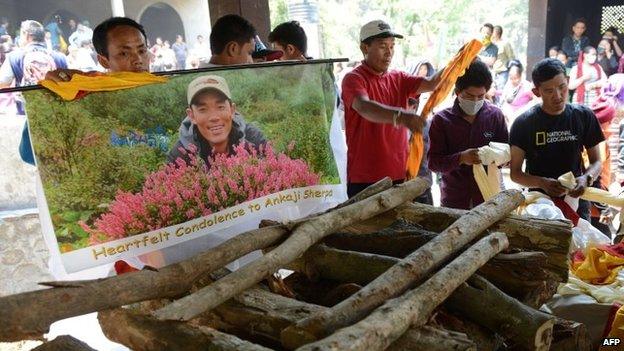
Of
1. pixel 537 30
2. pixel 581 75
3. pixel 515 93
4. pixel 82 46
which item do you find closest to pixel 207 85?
pixel 82 46

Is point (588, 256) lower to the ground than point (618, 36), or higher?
lower

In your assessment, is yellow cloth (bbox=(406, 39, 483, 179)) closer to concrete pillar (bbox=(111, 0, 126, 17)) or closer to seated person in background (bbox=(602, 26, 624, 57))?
concrete pillar (bbox=(111, 0, 126, 17))

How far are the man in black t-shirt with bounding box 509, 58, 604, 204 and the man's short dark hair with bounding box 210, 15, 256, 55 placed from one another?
2020 millimetres

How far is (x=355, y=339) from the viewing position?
4.60ft

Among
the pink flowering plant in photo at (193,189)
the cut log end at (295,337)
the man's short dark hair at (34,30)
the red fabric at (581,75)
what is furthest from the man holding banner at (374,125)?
the red fabric at (581,75)

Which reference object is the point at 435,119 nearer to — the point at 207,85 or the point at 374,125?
the point at 374,125

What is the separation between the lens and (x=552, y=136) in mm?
3789

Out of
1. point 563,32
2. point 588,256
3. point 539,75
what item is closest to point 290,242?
point 588,256

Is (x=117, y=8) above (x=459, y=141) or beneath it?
above

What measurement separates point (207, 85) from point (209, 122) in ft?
0.63

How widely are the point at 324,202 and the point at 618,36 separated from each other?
7335 millimetres

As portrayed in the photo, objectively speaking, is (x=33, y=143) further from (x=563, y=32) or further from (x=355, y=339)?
(x=563, y=32)

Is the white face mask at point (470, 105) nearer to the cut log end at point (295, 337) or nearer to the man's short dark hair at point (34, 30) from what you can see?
the cut log end at point (295, 337)

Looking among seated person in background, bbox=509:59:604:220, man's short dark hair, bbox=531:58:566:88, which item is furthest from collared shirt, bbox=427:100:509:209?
man's short dark hair, bbox=531:58:566:88
